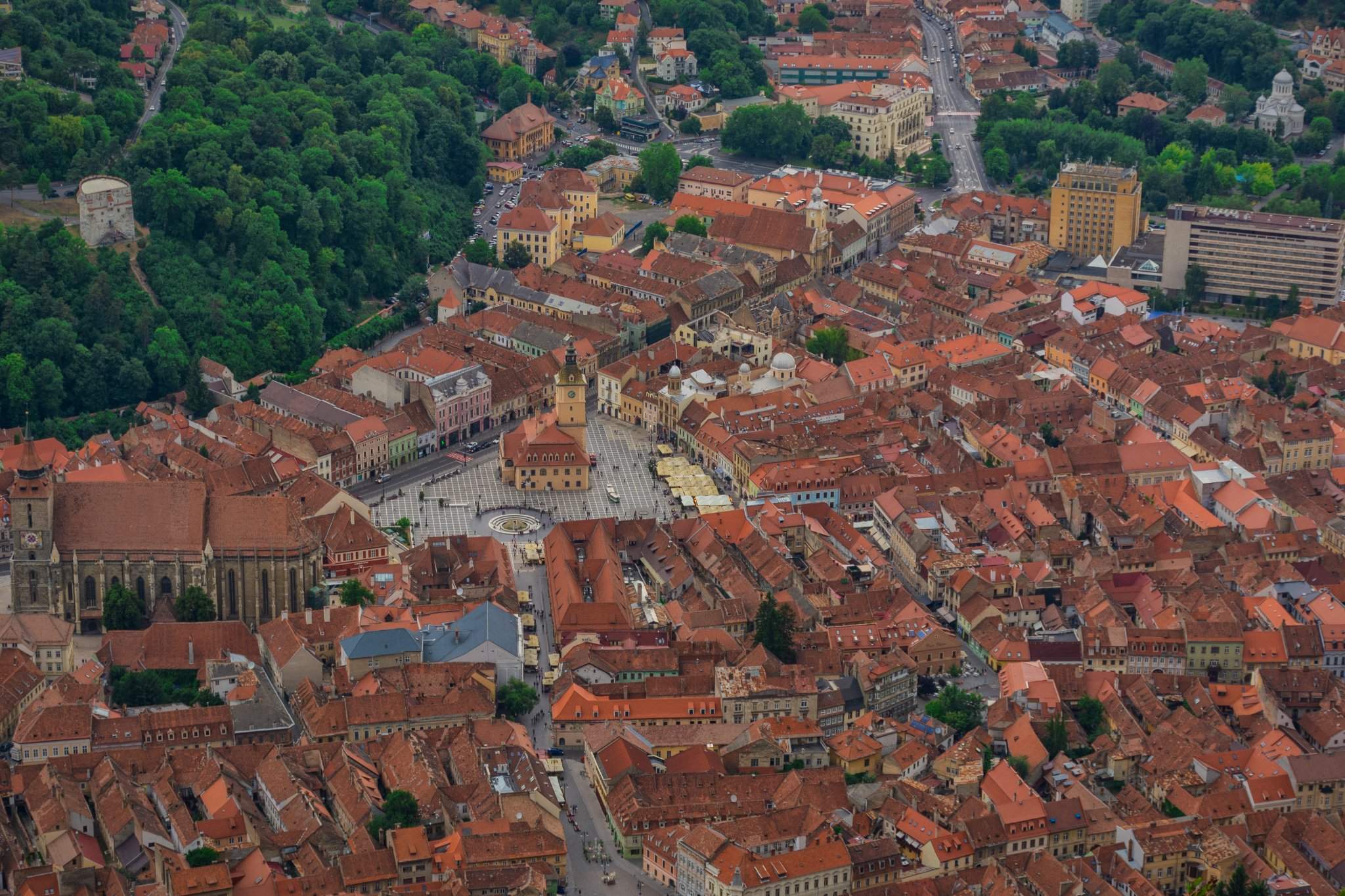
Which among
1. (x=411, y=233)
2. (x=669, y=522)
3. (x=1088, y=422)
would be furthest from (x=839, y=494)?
(x=411, y=233)

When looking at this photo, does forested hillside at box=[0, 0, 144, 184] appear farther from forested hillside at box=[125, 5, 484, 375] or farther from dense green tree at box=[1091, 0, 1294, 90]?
dense green tree at box=[1091, 0, 1294, 90]

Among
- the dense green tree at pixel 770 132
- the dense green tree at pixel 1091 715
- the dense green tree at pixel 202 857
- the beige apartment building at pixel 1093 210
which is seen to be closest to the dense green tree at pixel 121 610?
the dense green tree at pixel 202 857

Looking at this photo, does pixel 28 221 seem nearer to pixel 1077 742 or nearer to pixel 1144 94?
pixel 1077 742

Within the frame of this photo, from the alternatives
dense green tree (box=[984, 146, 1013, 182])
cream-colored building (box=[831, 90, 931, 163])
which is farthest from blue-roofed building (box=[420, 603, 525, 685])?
cream-colored building (box=[831, 90, 931, 163])

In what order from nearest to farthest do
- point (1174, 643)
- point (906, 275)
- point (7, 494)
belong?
point (1174, 643) → point (7, 494) → point (906, 275)

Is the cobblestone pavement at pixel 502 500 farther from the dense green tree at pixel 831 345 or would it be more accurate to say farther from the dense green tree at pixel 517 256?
the dense green tree at pixel 517 256
